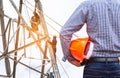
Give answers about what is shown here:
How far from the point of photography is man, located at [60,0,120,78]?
2.90 meters

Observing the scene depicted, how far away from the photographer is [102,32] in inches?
115

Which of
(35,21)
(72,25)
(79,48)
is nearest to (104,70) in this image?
(79,48)

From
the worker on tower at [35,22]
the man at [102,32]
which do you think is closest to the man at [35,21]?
the worker on tower at [35,22]

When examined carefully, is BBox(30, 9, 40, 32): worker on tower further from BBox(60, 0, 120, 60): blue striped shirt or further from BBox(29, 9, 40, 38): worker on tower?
BBox(60, 0, 120, 60): blue striped shirt

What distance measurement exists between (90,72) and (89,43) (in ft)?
0.70

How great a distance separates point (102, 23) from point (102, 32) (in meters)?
0.07

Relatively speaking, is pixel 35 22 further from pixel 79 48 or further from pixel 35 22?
pixel 79 48

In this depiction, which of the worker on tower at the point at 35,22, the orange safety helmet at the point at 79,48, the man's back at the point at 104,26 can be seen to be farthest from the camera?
the worker on tower at the point at 35,22

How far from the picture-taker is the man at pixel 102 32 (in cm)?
290

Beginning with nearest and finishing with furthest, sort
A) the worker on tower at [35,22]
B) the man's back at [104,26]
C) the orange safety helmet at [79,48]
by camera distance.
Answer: the man's back at [104,26], the orange safety helmet at [79,48], the worker on tower at [35,22]

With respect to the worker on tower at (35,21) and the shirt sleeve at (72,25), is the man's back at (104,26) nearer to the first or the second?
the shirt sleeve at (72,25)

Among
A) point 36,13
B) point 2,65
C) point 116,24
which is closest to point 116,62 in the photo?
point 116,24

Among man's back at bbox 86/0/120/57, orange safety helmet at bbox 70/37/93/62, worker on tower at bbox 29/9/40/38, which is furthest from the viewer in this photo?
worker on tower at bbox 29/9/40/38

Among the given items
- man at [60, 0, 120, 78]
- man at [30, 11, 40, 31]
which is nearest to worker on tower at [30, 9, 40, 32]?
man at [30, 11, 40, 31]
